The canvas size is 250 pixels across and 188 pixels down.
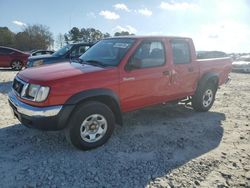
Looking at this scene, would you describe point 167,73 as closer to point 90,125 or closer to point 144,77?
point 144,77

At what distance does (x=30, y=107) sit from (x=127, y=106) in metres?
1.69

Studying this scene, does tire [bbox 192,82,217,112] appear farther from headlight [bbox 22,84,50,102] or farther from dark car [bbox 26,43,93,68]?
dark car [bbox 26,43,93,68]

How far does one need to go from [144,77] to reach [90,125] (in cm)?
136

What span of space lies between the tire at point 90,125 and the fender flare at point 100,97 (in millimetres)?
137

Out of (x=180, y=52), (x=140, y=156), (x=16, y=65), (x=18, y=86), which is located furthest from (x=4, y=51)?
(x=140, y=156)

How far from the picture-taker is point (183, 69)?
18.4 feet

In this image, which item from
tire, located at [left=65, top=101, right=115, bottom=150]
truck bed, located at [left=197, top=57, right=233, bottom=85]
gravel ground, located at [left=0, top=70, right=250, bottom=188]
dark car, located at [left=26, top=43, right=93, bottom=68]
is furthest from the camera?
dark car, located at [left=26, top=43, right=93, bottom=68]

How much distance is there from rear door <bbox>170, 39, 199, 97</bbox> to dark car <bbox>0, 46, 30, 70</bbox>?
1363 centimetres

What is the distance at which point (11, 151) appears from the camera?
4.25m

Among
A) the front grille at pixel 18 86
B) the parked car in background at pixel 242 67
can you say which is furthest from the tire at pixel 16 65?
the parked car in background at pixel 242 67

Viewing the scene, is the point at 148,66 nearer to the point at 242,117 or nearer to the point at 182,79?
the point at 182,79

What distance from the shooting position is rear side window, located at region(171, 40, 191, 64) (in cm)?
553

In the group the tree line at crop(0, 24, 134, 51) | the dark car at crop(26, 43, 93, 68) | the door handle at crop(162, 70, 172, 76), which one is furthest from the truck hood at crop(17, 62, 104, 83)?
the tree line at crop(0, 24, 134, 51)

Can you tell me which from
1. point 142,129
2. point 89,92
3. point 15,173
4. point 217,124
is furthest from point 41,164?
point 217,124
